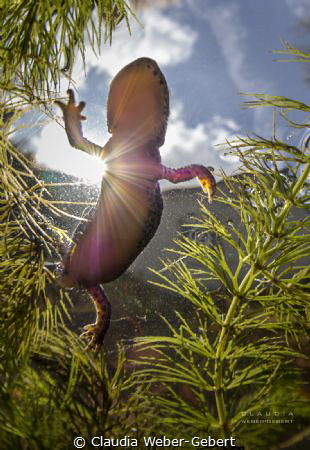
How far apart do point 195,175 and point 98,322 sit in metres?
0.44

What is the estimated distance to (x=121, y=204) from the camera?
717mm

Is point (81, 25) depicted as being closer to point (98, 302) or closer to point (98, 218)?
point (98, 218)

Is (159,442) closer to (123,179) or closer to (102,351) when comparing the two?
(102,351)

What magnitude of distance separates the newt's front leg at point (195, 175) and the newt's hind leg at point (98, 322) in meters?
0.33

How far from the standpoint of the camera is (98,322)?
80 cm

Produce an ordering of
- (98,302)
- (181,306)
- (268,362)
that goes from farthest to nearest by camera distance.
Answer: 1. (181,306)
2. (268,362)
3. (98,302)

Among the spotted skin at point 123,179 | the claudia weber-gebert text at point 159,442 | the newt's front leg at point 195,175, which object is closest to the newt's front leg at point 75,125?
the spotted skin at point 123,179

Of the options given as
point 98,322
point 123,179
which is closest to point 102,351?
point 98,322

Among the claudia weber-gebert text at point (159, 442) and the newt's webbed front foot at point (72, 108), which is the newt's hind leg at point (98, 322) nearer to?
the claudia weber-gebert text at point (159, 442)

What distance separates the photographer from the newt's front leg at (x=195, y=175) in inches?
31.8

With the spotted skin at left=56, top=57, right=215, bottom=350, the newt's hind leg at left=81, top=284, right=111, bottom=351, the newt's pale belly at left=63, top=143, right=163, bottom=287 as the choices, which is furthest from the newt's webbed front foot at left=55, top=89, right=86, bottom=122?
the newt's hind leg at left=81, top=284, right=111, bottom=351

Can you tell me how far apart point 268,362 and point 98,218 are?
2.11 feet

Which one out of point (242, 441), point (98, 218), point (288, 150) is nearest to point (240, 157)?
point (288, 150)

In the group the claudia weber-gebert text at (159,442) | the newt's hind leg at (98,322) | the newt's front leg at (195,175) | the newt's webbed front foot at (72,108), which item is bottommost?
the claudia weber-gebert text at (159,442)
